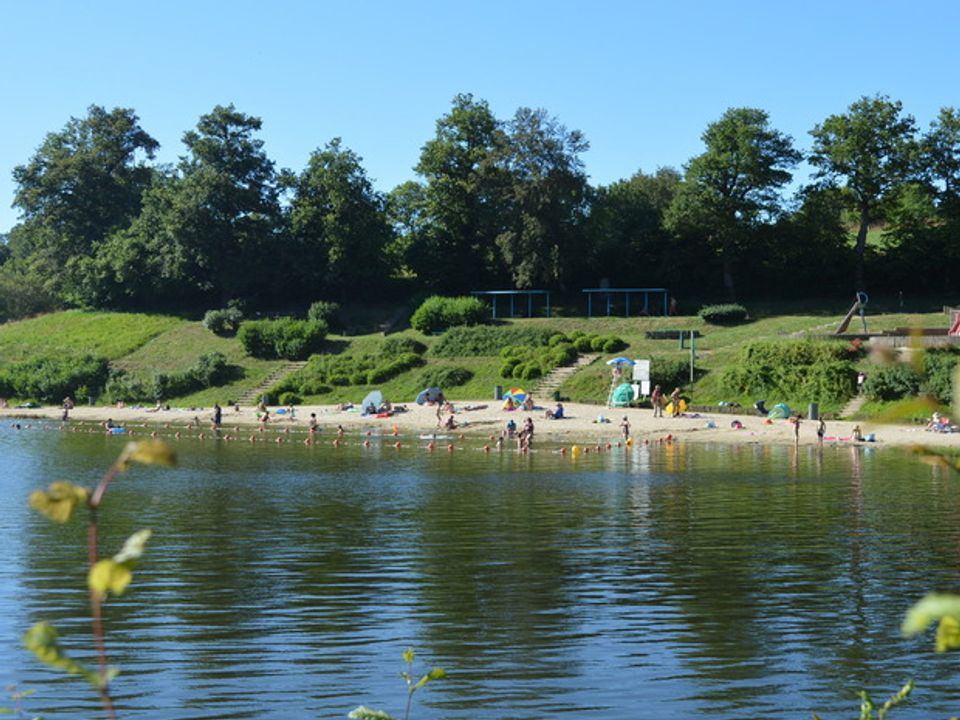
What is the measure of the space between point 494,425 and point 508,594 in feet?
120

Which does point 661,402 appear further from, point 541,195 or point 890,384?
point 541,195

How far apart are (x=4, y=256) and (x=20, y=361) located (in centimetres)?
7773

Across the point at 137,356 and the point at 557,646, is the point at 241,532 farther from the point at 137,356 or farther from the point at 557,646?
the point at 137,356

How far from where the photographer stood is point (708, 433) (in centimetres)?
5194

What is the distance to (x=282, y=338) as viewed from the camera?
77.2 metres

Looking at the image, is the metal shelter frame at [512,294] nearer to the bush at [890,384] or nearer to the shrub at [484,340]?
the shrub at [484,340]

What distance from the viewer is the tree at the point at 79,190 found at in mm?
97312

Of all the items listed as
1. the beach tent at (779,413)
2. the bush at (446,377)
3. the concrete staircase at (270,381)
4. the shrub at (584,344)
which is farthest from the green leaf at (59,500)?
the concrete staircase at (270,381)

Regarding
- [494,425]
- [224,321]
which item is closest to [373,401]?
[494,425]

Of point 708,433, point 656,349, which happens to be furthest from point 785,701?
point 656,349

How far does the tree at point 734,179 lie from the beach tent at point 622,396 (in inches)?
844

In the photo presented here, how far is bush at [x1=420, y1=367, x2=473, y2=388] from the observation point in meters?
67.8

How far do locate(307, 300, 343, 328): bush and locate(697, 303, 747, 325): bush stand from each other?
25.8 metres

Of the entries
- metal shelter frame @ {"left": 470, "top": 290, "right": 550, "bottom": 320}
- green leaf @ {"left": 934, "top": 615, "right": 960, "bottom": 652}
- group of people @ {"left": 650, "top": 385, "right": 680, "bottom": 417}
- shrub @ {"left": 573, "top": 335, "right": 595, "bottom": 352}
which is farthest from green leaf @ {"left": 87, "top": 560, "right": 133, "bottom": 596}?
metal shelter frame @ {"left": 470, "top": 290, "right": 550, "bottom": 320}
